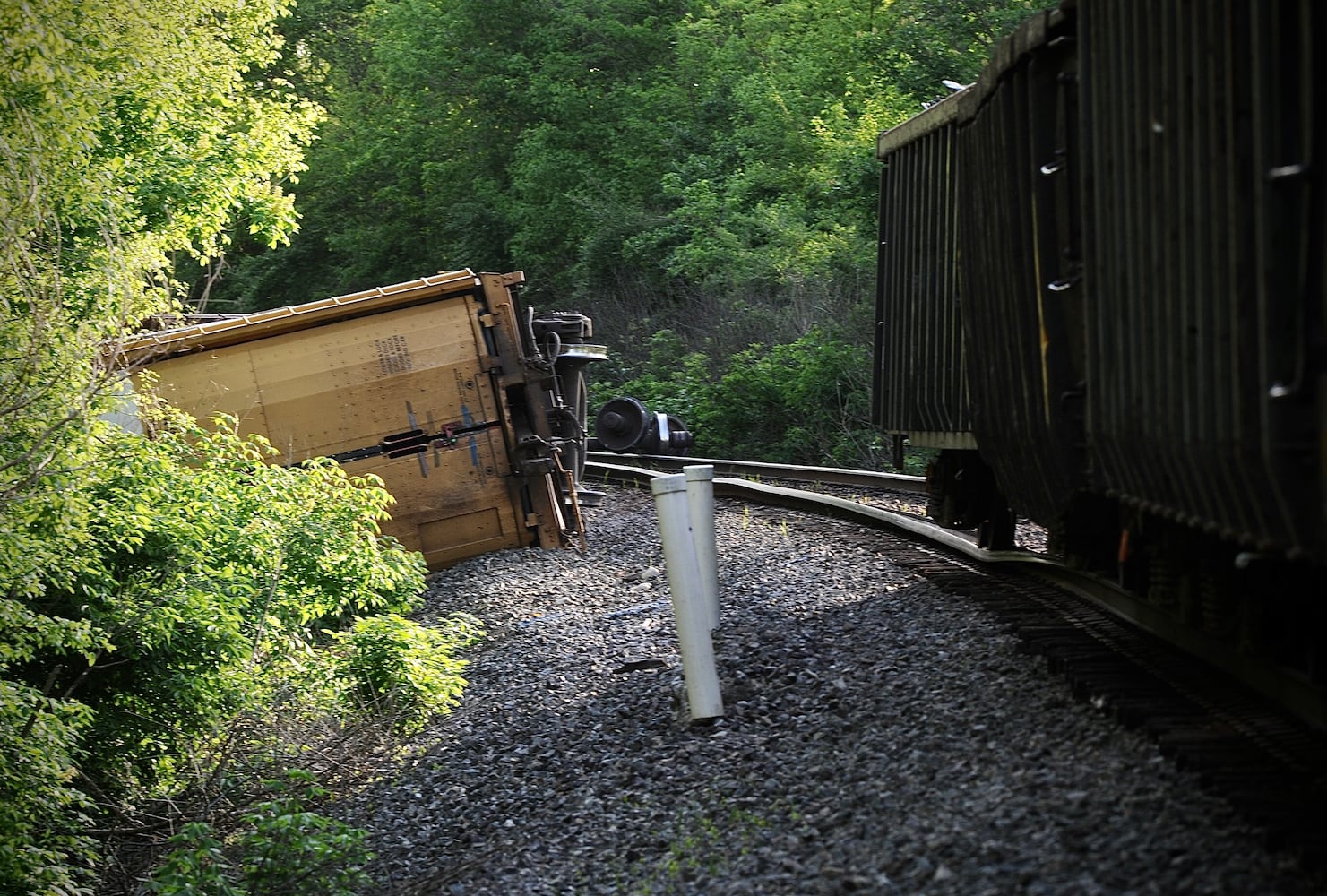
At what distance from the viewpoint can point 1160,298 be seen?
4719mm

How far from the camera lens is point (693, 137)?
114 feet

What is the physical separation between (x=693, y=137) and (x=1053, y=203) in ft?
95.7

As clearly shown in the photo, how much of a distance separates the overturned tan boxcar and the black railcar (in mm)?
5582

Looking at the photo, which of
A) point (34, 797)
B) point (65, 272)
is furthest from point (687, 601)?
point (65, 272)

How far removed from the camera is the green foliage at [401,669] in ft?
28.4

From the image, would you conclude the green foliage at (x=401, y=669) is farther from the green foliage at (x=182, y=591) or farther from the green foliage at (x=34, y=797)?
the green foliage at (x=34, y=797)

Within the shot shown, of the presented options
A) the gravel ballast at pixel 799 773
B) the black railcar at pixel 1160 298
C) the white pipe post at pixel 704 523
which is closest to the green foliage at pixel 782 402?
the gravel ballast at pixel 799 773

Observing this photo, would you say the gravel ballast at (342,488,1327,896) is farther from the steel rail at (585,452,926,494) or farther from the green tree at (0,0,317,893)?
the steel rail at (585,452,926,494)

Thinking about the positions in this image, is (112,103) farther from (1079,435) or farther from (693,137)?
(693,137)

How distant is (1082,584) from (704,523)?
2.23 m

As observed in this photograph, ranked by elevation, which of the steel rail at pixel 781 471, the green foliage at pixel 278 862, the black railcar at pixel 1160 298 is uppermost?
the black railcar at pixel 1160 298

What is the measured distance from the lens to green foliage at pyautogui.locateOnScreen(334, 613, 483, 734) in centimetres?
866

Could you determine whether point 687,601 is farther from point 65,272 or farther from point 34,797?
point 65,272

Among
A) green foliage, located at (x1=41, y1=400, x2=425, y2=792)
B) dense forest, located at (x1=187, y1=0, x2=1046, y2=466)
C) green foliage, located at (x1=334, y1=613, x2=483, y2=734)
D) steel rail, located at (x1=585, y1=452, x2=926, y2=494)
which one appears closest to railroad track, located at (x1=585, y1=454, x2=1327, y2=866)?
green foliage, located at (x1=334, y1=613, x2=483, y2=734)
